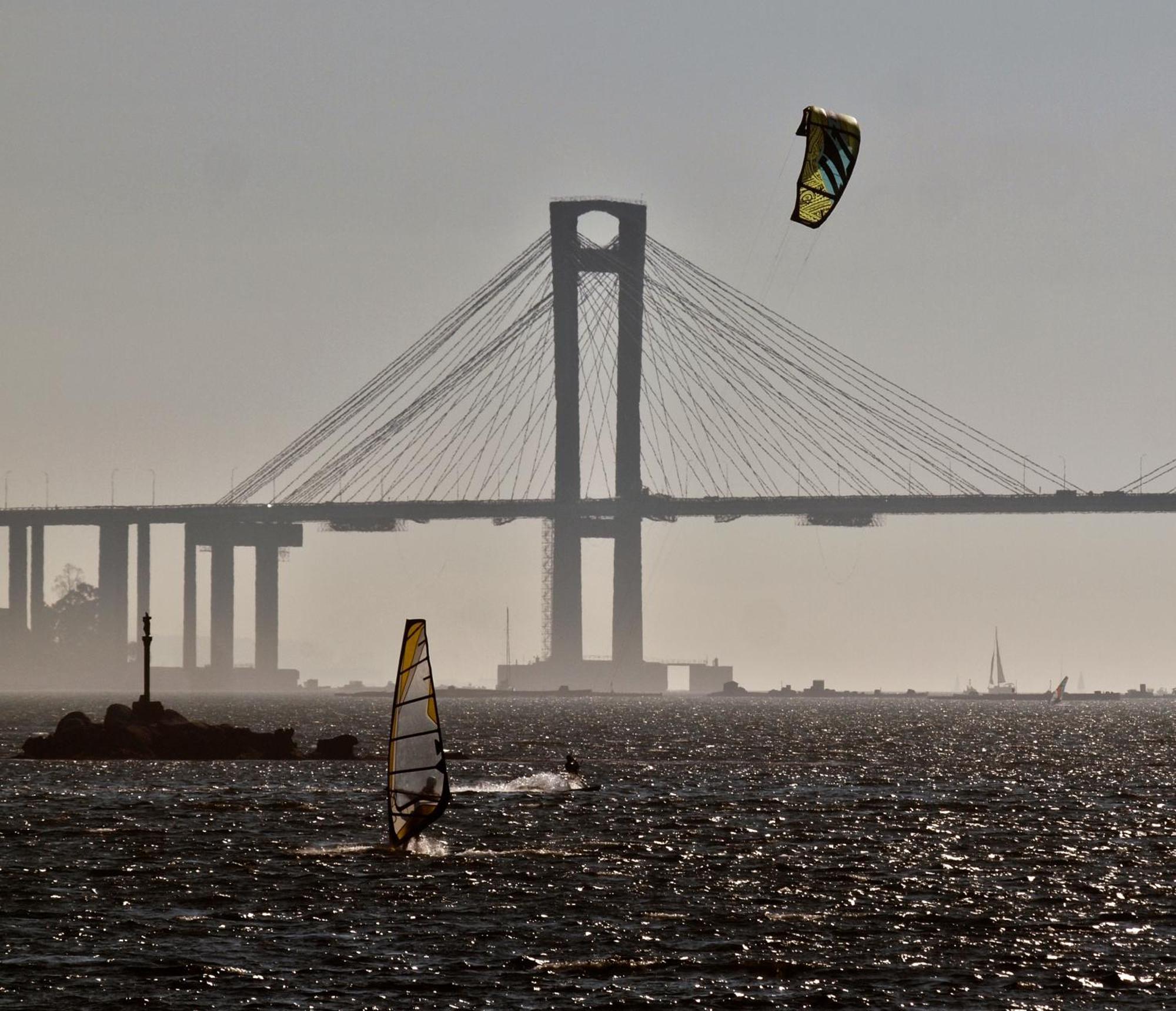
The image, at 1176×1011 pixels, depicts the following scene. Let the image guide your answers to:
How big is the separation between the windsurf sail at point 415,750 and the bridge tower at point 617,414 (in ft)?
427

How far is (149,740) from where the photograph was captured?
7762cm

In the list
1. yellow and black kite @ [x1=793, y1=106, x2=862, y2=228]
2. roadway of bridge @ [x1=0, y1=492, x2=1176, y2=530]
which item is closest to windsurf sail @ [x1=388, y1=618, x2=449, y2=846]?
yellow and black kite @ [x1=793, y1=106, x2=862, y2=228]

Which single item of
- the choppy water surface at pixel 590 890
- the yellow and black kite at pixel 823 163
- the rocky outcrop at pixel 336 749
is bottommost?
the choppy water surface at pixel 590 890

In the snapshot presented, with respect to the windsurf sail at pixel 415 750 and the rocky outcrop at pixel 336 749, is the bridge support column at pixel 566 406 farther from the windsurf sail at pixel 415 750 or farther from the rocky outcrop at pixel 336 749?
the windsurf sail at pixel 415 750

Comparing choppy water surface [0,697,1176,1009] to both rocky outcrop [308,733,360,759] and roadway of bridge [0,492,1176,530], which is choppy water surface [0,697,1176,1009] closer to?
rocky outcrop [308,733,360,759]

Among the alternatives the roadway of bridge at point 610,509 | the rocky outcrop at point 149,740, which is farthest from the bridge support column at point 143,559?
the rocky outcrop at point 149,740

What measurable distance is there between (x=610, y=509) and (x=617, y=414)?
778 cm

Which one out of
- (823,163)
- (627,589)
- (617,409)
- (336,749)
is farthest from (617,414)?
(823,163)

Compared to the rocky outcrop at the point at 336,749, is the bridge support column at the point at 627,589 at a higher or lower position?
higher

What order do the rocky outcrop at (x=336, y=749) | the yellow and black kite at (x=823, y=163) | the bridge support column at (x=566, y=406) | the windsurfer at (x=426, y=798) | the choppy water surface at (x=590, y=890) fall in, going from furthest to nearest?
the bridge support column at (x=566, y=406) < the rocky outcrop at (x=336, y=749) < the windsurfer at (x=426, y=798) < the yellow and black kite at (x=823, y=163) < the choppy water surface at (x=590, y=890)

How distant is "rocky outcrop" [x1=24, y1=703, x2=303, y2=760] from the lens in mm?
76375

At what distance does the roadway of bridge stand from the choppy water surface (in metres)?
78.5

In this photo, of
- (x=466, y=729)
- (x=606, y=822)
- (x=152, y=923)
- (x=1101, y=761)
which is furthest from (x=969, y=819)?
(x=466, y=729)

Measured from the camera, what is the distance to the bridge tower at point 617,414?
174 m
